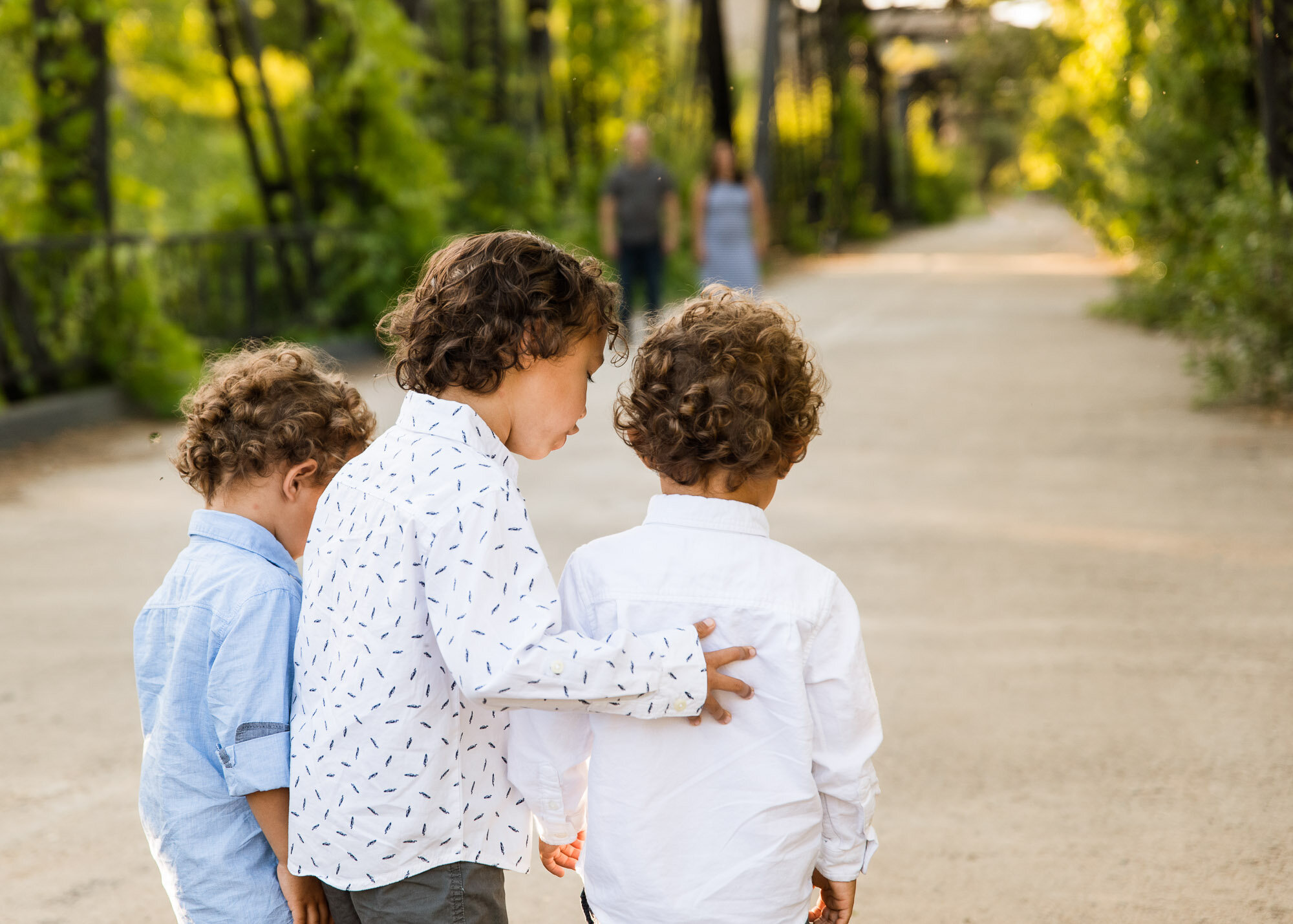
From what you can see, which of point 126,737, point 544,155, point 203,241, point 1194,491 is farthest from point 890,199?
point 126,737

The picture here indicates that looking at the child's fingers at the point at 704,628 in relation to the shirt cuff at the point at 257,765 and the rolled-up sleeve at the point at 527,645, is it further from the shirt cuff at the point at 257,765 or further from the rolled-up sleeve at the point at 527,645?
the shirt cuff at the point at 257,765

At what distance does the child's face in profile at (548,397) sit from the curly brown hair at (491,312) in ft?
0.06

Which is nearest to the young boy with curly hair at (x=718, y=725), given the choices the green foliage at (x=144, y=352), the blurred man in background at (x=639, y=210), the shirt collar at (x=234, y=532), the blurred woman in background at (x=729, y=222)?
the shirt collar at (x=234, y=532)

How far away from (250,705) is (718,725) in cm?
56

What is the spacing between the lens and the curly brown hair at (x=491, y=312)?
1.50 meters

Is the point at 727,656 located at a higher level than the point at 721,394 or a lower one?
lower

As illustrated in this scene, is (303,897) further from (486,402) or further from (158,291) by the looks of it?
(158,291)

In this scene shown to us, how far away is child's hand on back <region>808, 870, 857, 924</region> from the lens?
1.56 m

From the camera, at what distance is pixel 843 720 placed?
58.4 inches

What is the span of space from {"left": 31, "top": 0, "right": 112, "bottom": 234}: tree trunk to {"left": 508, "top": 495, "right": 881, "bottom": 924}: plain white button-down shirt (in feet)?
22.9

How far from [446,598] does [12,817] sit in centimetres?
193

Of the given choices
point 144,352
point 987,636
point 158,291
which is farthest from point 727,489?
point 158,291

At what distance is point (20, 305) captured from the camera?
7.07 m

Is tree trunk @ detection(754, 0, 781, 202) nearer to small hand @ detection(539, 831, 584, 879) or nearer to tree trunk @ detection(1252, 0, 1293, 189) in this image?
tree trunk @ detection(1252, 0, 1293, 189)
